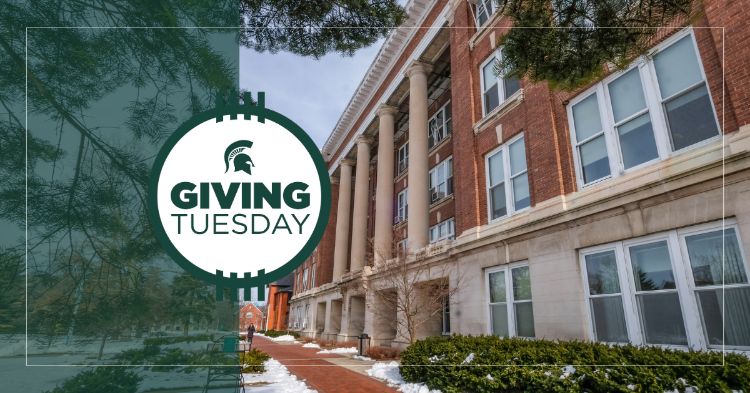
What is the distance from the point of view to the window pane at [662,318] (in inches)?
290

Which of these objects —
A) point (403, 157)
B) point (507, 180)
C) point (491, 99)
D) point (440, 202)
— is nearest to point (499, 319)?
point (507, 180)

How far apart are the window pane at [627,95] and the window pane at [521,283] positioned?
14.7ft

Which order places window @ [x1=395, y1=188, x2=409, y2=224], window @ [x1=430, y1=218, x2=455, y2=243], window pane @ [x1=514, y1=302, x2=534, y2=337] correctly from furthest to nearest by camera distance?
window @ [x1=395, y1=188, x2=409, y2=224] → window @ [x1=430, y1=218, x2=455, y2=243] → window pane @ [x1=514, y1=302, x2=534, y2=337]

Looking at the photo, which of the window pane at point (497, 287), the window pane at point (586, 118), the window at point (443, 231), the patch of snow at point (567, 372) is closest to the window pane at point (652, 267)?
the patch of snow at point (567, 372)

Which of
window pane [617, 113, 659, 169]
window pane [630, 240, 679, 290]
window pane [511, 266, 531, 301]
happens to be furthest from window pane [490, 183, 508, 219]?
window pane [630, 240, 679, 290]

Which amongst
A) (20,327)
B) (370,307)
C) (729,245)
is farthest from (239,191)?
(370,307)

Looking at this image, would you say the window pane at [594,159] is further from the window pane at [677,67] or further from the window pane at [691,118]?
the window pane at [677,67]

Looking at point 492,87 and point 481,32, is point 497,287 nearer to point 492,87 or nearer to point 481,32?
point 492,87

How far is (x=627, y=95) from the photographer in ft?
29.6

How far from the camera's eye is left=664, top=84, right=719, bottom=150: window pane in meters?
7.41

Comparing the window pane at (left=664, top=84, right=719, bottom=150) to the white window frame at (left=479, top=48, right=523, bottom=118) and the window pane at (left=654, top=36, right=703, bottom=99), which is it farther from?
the white window frame at (left=479, top=48, right=523, bottom=118)

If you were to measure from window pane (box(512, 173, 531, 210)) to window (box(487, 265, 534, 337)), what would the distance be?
6.28 ft

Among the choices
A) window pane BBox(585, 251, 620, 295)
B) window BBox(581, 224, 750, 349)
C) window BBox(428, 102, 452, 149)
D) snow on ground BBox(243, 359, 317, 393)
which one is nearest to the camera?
window BBox(581, 224, 750, 349)

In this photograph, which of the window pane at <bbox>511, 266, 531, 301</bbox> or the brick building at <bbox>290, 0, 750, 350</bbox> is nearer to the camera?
the brick building at <bbox>290, 0, 750, 350</bbox>
